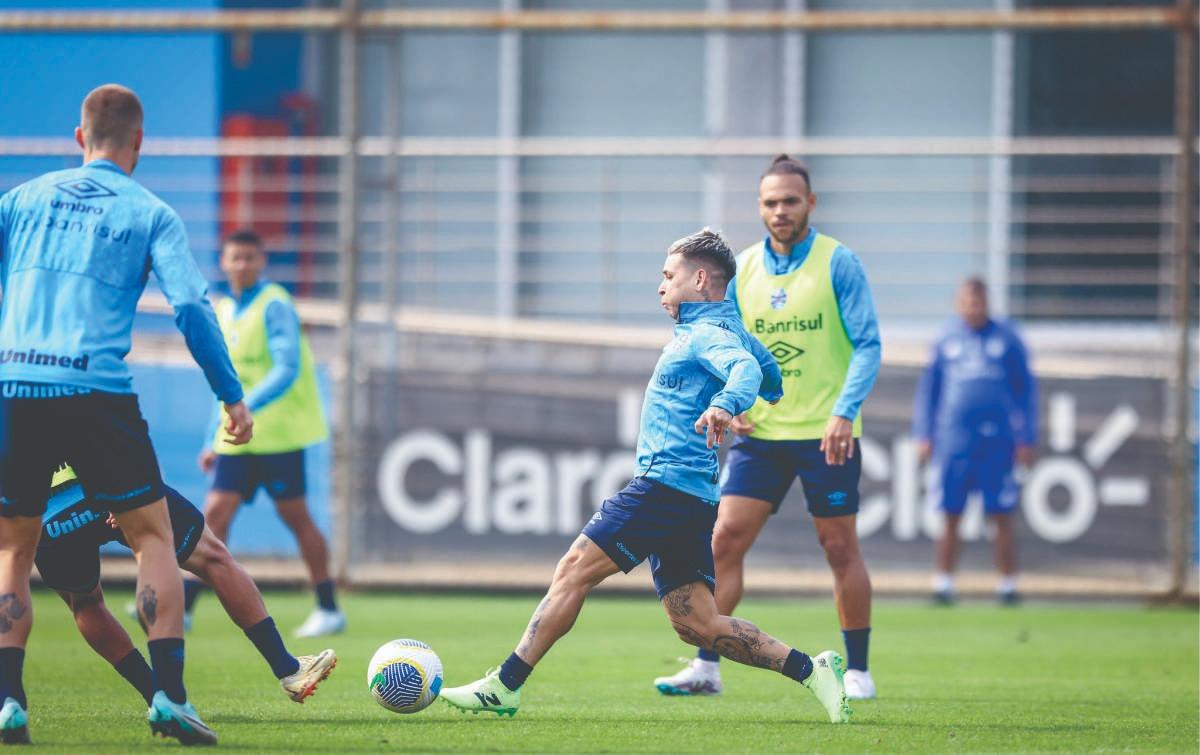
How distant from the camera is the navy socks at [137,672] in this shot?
6.21m

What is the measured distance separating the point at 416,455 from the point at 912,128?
23.5 ft

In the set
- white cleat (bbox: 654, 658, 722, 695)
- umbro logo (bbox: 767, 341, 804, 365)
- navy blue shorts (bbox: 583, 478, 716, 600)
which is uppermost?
umbro logo (bbox: 767, 341, 804, 365)

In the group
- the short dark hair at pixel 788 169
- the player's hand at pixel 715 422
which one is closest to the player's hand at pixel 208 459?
the short dark hair at pixel 788 169

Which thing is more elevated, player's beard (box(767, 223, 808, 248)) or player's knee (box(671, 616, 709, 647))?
player's beard (box(767, 223, 808, 248))

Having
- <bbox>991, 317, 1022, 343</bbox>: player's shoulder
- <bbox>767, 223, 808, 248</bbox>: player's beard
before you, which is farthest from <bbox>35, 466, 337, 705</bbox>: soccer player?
<bbox>991, 317, 1022, 343</bbox>: player's shoulder

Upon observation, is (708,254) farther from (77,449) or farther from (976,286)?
(976,286)

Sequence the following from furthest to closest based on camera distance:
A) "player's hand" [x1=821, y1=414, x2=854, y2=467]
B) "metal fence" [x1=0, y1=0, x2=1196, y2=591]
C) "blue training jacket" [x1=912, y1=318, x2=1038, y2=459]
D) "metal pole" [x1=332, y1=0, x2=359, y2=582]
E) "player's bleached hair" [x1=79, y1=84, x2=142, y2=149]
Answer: "metal pole" [x1=332, y1=0, x2=359, y2=582] → "blue training jacket" [x1=912, y1=318, x2=1038, y2=459] → "metal fence" [x1=0, y1=0, x2=1196, y2=591] → "player's hand" [x1=821, y1=414, x2=854, y2=467] → "player's bleached hair" [x1=79, y1=84, x2=142, y2=149]

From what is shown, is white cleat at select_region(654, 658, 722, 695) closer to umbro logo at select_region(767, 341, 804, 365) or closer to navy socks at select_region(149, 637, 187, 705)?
umbro logo at select_region(767, 341, 804, 365)

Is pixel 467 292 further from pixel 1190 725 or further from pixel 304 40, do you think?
pixel 1190 725

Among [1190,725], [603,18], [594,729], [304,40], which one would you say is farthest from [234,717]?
[304,40]

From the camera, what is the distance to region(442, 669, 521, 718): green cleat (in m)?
6.15

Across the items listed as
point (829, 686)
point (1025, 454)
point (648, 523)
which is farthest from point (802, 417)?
point (1025, 454)

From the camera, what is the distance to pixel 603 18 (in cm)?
1214

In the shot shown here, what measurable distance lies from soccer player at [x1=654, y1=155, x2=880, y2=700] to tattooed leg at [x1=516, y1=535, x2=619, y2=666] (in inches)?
54.8
